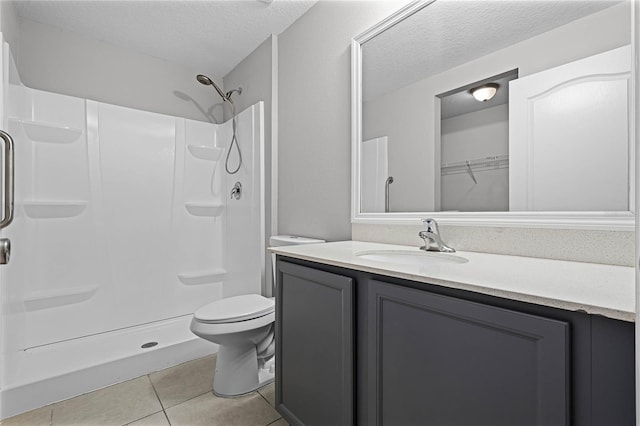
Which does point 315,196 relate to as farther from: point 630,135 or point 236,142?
point 630,135

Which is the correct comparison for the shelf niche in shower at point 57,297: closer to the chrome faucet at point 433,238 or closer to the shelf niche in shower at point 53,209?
the shelf niche in shower at point 53,209

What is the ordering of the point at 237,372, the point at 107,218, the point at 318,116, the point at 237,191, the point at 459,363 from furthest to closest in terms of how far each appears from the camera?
the point at 237,191 < the point at 107,218 < the point at 318,116 < the point at 237,372 < the point at 459,363

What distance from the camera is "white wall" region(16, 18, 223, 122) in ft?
6.91

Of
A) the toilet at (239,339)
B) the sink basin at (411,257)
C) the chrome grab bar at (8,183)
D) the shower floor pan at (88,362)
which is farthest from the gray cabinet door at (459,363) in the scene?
the shower floor pan at (88,362)

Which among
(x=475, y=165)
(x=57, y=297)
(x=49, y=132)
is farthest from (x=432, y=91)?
(x=57, y=297)

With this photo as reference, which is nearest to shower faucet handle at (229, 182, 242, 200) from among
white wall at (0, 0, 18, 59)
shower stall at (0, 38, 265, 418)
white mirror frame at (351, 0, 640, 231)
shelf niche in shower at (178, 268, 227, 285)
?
shower stall at (0, 38, 265, 418)

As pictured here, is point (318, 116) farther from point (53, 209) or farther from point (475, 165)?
point (53, 209)

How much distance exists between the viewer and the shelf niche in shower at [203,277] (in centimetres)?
262

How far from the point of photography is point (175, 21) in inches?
82.9

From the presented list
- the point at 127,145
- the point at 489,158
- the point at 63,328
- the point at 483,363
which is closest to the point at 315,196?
the point at 489,158

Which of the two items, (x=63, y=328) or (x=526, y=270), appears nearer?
(x=526, y=270)

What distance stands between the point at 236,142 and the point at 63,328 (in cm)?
179

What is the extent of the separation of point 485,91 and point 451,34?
31cm

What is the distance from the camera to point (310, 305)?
1181 millimetres
